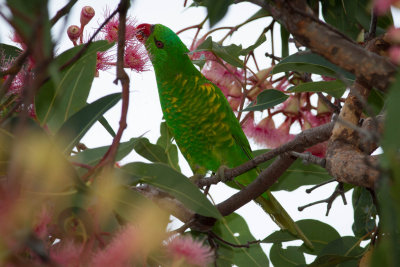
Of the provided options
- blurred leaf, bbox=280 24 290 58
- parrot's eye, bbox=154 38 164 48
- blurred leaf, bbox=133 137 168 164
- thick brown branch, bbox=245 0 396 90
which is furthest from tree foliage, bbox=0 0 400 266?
parrot's eye, bbox=154 38 164 48

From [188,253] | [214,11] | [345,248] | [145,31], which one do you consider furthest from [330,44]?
[145,31]

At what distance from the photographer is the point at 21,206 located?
0.48 meters

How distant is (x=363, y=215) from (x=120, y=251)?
926 millimetres

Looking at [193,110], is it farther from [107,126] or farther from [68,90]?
[68,90]

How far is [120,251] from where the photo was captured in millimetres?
514

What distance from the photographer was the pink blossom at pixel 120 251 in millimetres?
506

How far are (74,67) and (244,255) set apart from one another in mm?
678

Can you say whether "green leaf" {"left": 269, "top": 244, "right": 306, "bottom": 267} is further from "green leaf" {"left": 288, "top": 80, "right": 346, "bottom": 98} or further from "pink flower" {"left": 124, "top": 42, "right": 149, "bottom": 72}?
"pink flower" {"left": 124, "top": 42, "right": 149, "bottom": 72}

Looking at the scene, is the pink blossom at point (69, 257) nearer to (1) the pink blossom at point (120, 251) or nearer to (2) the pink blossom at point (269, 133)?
(1) the pink blossom at point (120, 251)

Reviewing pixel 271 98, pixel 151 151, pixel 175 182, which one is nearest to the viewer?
pixel 175 182

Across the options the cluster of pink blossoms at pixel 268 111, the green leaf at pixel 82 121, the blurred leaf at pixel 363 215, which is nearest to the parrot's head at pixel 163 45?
the cluster of pink blossoms at pixel 268 111

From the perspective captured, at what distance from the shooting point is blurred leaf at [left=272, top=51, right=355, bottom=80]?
0.92m

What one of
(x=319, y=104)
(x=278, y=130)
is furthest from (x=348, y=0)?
(x=278, y=130)

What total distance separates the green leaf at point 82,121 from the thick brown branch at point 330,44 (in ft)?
0.95
